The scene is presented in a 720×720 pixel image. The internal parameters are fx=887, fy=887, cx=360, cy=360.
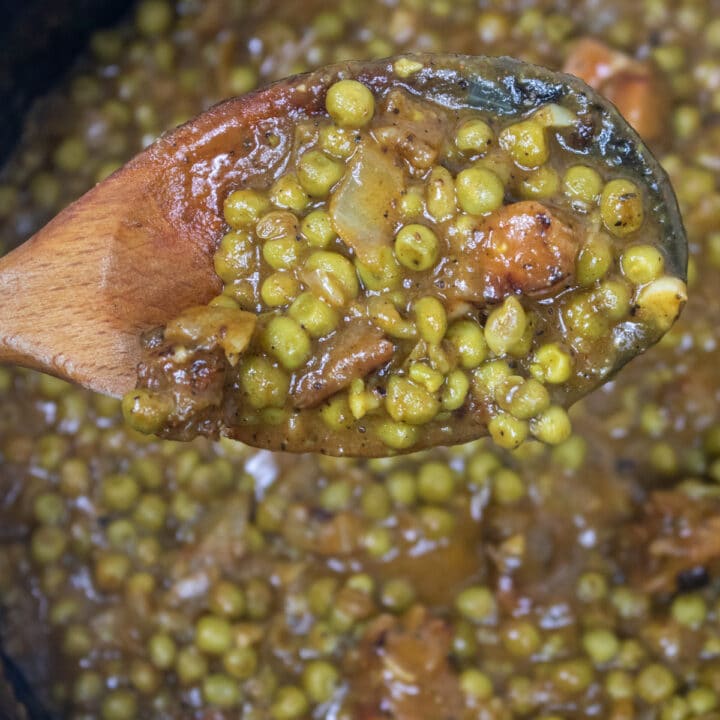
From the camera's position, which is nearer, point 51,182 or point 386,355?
point 386,355

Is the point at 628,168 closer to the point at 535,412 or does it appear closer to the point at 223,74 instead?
the point at 535,412

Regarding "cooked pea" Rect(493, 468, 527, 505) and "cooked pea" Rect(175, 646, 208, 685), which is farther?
"cooked pea" Rect(493, 468, 527, 505)

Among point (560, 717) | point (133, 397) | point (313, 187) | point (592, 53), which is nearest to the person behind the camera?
point (133, 397)

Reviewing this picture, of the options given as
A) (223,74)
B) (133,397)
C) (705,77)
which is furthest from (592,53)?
(133,397)

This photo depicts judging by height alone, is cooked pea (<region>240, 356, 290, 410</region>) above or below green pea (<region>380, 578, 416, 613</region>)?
above

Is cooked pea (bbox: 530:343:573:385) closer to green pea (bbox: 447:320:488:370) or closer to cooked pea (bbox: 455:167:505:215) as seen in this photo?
green pea (bbox: 447:320:488:370)

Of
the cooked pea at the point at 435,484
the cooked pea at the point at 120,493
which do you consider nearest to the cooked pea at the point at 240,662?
the cooked pea at the point at 120,493

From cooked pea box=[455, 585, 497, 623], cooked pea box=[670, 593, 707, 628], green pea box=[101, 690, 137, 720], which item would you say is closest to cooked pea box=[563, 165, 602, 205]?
cooked pea box=[455, 585, 497, 623]

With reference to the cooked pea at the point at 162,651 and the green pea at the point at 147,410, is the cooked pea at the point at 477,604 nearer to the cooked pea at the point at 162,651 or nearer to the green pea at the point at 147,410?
the cooked pea at the point at 162,651
